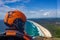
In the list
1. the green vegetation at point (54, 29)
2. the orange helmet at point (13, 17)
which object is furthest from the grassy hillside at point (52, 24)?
the orange helmet at point (13, 17)

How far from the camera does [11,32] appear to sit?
41.6 feet

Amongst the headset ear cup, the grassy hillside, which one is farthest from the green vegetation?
the headset ear cup

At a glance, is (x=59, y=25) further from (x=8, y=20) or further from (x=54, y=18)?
(x=8, y=20)

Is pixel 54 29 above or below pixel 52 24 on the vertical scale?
below

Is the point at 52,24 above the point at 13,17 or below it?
below

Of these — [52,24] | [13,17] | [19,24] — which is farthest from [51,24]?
[13,17]

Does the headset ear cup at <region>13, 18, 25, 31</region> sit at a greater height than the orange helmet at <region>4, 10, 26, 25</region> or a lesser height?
lesser

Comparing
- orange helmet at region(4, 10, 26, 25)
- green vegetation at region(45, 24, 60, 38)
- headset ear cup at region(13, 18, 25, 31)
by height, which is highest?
orange helmet at region(4, 10, 26, 25)

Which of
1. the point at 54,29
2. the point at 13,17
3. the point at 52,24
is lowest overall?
the point at 54,29

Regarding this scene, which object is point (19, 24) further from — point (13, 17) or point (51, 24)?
point (51, 24)

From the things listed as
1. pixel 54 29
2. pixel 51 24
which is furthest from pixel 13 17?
pixel 54 29

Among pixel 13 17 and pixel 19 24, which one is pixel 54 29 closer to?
pixel 19 24

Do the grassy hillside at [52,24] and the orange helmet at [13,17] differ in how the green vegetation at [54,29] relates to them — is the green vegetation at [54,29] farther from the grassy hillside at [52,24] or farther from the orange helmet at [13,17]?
the orange helmet at [13,17]

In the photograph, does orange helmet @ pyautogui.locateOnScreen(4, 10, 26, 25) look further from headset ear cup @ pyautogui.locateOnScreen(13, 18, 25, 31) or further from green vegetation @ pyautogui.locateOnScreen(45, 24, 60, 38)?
green vegetation @ pyautogui.locateOnScreen(45, 24, 60, 38)
